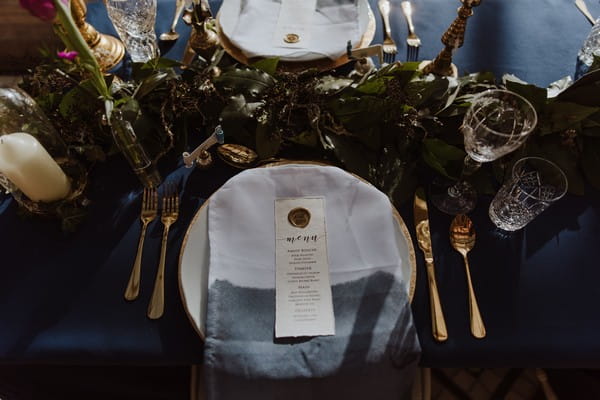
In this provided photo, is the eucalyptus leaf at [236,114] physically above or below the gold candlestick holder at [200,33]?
below

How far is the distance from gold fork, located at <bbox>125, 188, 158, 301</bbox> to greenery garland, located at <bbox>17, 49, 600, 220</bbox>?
9 centimetres

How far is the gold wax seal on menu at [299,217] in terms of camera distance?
0.70 meters

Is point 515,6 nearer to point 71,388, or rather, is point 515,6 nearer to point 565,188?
point 565,188

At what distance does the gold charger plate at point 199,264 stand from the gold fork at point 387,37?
0.42 meters

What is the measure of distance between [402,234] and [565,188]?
12.2 inches

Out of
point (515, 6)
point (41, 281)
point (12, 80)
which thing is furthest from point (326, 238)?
point (12, 80)

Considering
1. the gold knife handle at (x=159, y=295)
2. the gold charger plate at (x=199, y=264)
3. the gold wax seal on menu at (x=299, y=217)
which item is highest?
the gold wax seal on menu at (x=299, y=217)

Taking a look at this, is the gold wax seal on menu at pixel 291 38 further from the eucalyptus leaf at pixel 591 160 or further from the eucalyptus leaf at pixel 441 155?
the eucalyptus leaf at pixel 591 160

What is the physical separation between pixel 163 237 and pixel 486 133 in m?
0.59

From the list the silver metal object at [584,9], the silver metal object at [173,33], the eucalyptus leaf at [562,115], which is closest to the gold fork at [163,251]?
the silver metal object at [173,33]

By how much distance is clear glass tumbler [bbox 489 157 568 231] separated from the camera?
28.0 inches

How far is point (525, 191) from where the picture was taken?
2.40 ft

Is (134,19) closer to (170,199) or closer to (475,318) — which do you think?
(170,199)

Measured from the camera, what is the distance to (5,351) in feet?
2.14
